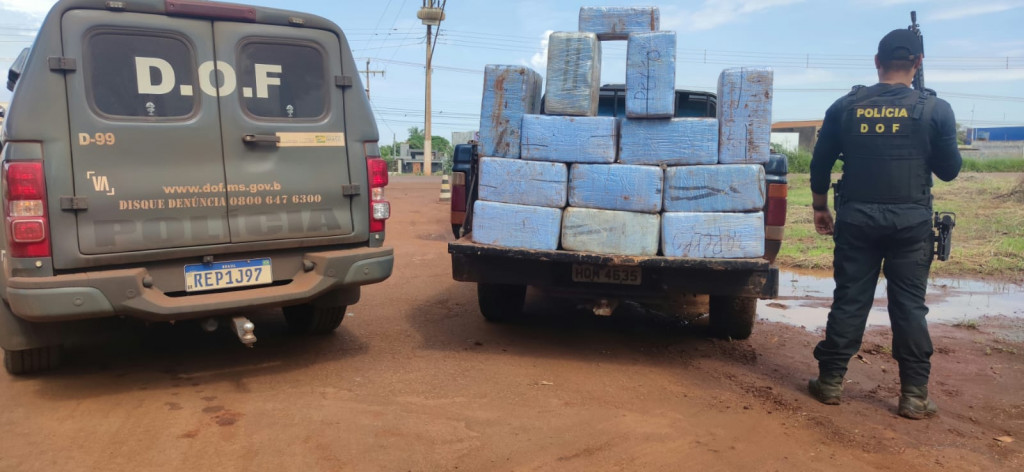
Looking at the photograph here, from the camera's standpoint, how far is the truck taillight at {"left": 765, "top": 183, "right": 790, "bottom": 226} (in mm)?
4848

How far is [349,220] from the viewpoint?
14.8 feet

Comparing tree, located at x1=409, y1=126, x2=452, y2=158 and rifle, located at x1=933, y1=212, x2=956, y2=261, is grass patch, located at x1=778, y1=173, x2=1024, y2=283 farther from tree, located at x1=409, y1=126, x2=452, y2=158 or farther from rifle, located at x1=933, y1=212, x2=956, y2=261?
tree, located at x1=409, y1=126, x2=452, y2=158

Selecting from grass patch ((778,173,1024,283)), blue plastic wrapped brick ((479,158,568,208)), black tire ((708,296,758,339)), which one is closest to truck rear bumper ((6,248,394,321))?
blue plastic wrapped brick ((479,158,568,208))

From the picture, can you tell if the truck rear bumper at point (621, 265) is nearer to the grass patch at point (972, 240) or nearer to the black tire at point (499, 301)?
the black tire at point (499, 301)

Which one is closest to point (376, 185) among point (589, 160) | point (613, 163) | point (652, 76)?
point (589, 160)

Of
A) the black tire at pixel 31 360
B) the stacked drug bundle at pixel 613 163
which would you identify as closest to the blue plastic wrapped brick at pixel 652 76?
the stacked drug bundle at pixel 613 163

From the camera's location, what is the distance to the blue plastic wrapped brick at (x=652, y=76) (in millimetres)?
4301

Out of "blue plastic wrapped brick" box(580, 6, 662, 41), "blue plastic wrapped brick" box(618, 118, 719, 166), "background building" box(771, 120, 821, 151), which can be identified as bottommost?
"blue plastic wrapped brick" box(618, 118, 719, 166)

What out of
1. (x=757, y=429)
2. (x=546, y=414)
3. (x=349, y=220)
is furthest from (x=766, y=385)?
(x=349, y=220)

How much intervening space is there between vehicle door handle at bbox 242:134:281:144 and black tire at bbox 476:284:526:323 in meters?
2.01

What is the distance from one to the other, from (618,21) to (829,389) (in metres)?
2.58

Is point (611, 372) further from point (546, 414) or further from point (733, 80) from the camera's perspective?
point (733, 80)

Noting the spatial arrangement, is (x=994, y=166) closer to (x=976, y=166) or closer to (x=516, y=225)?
(x=976, y=166)

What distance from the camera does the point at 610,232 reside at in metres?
4.44
